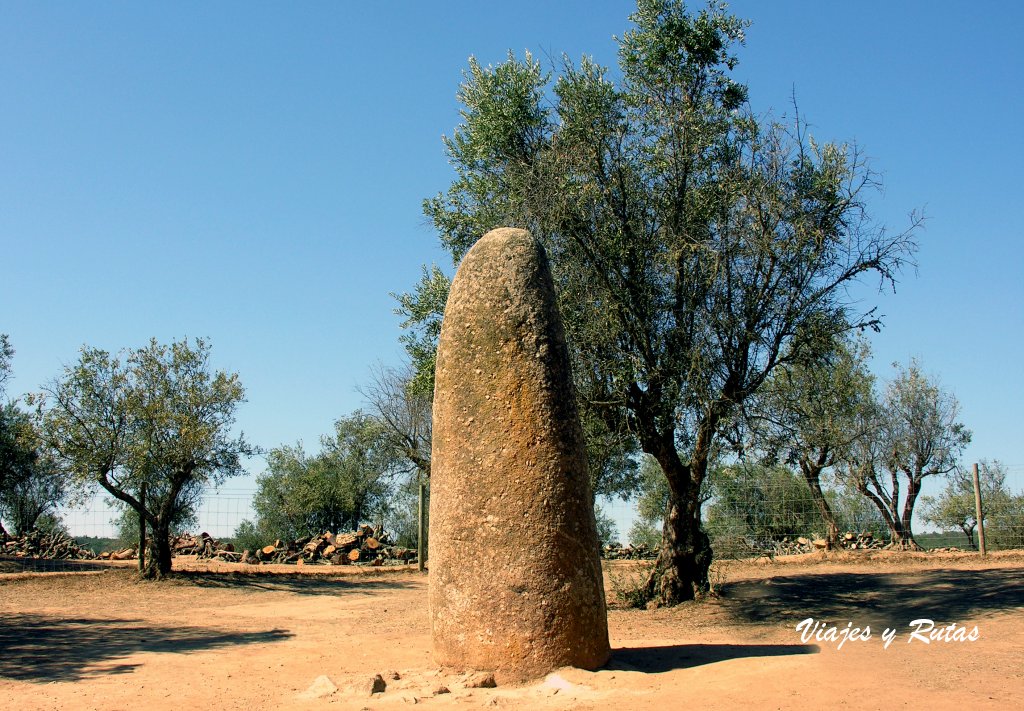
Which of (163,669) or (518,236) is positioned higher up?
(518,236)

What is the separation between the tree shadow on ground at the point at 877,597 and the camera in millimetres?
11508

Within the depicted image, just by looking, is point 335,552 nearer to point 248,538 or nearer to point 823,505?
→ point 248,538

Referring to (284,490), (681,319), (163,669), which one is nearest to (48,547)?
(284,490)

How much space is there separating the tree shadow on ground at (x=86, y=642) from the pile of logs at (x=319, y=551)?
43.1 feet

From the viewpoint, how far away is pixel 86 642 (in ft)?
34.8

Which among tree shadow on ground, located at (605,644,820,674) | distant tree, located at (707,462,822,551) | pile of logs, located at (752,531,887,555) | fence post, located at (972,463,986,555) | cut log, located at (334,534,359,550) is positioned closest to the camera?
tree shadow on ground, located at (605,644,820,674)

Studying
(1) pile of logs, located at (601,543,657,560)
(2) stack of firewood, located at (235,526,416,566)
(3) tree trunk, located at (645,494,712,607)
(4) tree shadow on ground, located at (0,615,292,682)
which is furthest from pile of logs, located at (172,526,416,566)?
(3) tree trunk, located at (645,494,712,607)

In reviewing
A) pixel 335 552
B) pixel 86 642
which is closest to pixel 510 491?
pixel 86 642

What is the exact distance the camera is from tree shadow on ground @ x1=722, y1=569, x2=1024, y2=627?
11508 millimetres

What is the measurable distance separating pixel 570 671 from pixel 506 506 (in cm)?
152

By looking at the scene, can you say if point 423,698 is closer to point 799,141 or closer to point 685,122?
point 685,122

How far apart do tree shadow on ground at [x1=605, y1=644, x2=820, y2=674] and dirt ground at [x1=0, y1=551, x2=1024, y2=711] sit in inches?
1.2

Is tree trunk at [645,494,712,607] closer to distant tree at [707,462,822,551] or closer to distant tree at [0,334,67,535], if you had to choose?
distant tree at [707,462,822,551]

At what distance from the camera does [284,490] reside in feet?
104
